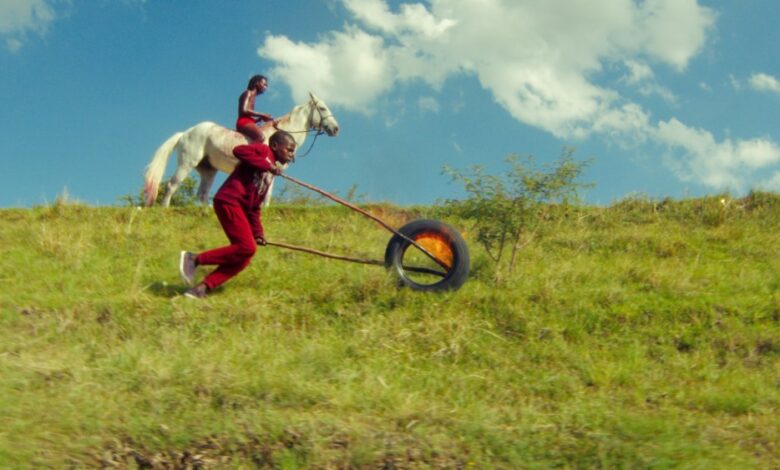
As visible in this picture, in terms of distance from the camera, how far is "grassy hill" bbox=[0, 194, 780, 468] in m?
4.57

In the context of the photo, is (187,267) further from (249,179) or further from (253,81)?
(253,81)

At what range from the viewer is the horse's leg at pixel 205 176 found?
13234 millimetres

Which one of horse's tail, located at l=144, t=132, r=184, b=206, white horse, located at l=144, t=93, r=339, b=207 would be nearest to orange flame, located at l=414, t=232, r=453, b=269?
white horse, located at l=144, t=93, r=339, b=207

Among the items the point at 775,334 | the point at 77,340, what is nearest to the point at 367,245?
the point at 77,340

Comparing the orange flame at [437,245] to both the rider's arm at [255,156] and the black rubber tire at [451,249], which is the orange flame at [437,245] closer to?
the black rubber tire at [451,249]

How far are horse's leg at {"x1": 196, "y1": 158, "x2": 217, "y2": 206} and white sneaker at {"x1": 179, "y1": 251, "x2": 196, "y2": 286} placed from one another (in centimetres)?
582

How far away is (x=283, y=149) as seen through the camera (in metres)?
7.71

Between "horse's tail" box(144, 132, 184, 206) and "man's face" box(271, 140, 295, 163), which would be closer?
"man's face" box(271, 140, 295, 163)

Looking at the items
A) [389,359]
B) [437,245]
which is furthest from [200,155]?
[389,359]

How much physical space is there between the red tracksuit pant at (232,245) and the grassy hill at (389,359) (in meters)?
0.33

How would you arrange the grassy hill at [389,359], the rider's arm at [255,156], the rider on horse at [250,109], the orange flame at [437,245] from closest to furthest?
the grassy hill at [389,359], the rider's arm at [255,156], the orange flame at [437,245], the rider on horse at [250,109]

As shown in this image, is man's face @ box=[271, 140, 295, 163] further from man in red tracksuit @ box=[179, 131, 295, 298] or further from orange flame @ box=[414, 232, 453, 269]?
orange flame @ box=[414, 232, 453, 269]

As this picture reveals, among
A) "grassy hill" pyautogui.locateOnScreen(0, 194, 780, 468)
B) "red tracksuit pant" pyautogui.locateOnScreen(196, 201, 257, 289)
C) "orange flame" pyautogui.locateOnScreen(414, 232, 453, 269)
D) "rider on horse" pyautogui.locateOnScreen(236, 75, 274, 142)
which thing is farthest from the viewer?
"rider on horse" pyautogui.locateOnScreen(236, 75, 274, 142)

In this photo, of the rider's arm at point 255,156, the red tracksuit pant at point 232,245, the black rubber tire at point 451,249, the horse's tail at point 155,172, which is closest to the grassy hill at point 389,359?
the black rubber tire at point 451,249
